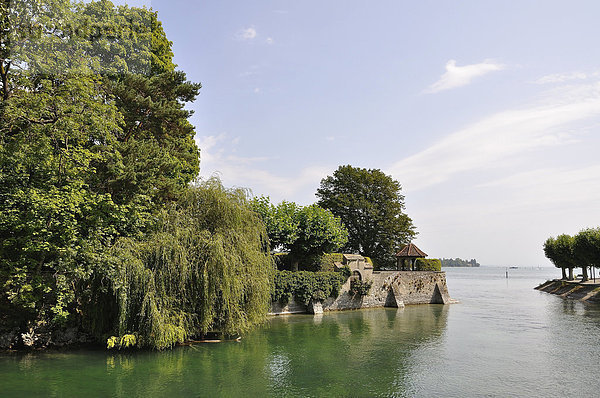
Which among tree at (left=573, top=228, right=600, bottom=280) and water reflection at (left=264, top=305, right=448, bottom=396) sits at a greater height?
tree at (left=573, top=228, right=600, bottom=280)

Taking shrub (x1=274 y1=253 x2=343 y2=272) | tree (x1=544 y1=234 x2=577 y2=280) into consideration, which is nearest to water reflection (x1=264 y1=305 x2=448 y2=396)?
→ shrub (x1=274 y1=253 x2=343 y2=272)

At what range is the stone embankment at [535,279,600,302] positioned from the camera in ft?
135

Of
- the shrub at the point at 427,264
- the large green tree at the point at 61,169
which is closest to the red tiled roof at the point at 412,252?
the shrub at the point at 427,264

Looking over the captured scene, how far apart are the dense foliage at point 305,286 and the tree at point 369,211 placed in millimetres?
15216

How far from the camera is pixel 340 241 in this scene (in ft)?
104

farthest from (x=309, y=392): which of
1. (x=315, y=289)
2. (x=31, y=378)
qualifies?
(x=315, y=289)

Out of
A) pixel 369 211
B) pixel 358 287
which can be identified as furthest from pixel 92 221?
pixel 369 211

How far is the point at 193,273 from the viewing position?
1697cm

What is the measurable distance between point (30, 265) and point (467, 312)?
28295mm

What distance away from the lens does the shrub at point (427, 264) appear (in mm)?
41438

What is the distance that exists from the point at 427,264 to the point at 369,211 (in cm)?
806

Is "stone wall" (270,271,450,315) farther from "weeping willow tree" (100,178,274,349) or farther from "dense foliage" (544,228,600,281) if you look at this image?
"dense foliage" (544,228,600,281)

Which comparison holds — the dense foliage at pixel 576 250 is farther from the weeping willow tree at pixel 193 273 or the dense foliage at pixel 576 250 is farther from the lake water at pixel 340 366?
the weeping willow tree at pixel 193 273

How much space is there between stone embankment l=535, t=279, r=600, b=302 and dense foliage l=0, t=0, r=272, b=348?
125 ft
